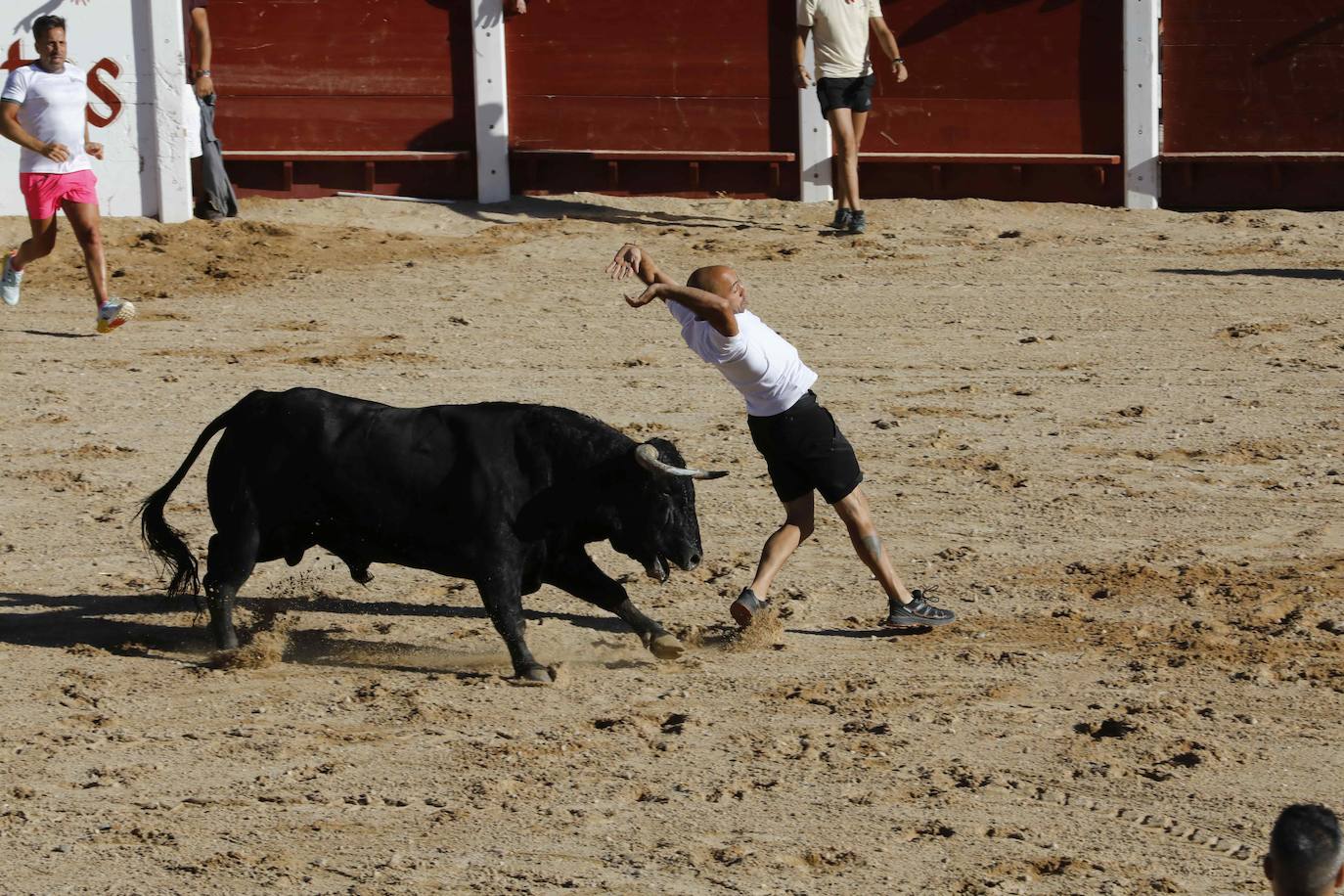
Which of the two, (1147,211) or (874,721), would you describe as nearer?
(874,721)

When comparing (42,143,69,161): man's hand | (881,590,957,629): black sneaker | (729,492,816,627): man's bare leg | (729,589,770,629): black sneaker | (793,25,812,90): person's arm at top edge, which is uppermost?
(793,25,812,90): person's arm at top edge

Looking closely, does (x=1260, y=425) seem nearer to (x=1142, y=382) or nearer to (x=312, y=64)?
(x=1142, y=382)

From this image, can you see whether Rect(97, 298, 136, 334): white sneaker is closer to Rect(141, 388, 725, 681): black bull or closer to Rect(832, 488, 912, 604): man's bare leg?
Rect(141, 388, 725, 681): black bull

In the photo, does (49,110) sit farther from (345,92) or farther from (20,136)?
(345,92)

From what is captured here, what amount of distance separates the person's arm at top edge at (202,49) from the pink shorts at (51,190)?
2.80 metres

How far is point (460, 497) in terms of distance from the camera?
18.7ft

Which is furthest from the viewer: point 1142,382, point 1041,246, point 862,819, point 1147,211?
point 1147,211

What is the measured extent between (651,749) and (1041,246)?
7.82 metres

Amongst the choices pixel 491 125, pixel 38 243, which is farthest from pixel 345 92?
pixel 38 243

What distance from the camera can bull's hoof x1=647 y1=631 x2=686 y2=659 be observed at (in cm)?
578

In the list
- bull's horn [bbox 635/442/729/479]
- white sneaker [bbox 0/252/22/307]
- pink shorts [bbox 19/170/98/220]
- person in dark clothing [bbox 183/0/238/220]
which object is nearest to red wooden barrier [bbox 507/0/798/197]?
person in dark clothing [bbox 183/0/238/220]

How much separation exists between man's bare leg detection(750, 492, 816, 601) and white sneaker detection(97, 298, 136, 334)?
4.73 meters

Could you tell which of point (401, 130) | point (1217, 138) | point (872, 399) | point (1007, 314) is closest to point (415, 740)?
point (872, 399)

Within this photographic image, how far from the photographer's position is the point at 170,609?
6.47 meters
